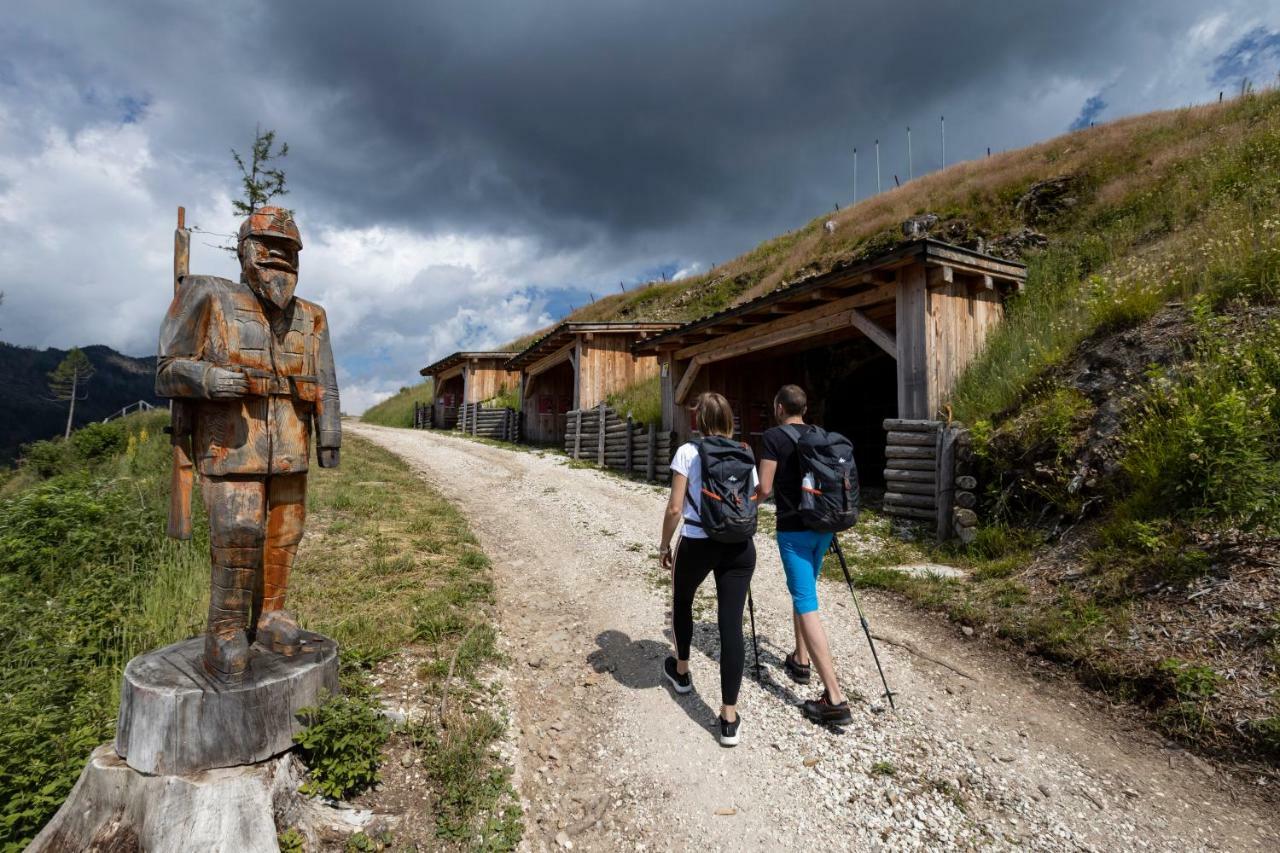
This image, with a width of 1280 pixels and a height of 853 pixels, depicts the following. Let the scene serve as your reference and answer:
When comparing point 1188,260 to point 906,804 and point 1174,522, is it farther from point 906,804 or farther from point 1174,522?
point 906,804

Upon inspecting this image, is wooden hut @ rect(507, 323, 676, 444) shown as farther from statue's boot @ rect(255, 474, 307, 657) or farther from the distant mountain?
the distant mountain

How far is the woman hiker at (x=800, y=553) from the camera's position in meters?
3.62

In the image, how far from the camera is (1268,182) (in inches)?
347

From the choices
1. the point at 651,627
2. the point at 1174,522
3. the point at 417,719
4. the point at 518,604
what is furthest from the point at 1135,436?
the point at 417,719

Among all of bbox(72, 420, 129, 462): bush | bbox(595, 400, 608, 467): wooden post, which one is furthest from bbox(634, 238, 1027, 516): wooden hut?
bbox(72, 420, 129, 462): bush

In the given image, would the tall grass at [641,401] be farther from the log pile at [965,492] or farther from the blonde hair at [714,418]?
the blonde hair at [714,418]

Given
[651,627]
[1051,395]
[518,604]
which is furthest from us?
[1051,395]

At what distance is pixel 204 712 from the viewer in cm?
240

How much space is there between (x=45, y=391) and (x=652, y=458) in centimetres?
14328

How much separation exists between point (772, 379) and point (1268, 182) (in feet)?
29.1

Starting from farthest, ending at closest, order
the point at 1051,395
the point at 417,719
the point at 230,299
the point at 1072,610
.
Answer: the point at 1051,395
the point at 1072,610
the point at 417,719
the point at 230,299

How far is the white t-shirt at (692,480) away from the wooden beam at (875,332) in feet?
21.8

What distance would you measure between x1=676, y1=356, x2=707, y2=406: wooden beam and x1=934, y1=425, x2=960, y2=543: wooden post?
633 cm

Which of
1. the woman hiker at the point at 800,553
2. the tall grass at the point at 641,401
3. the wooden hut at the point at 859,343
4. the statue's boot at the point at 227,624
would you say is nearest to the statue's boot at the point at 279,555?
the statue's boot at the point at 227,624
